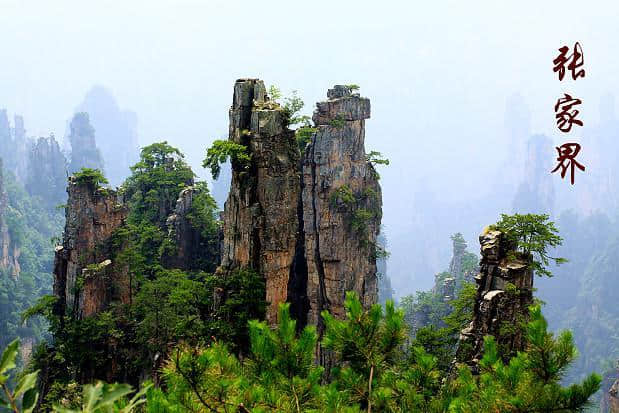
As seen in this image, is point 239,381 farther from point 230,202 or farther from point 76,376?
point 76,376

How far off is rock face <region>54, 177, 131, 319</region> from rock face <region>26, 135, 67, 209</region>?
38056 millimetres

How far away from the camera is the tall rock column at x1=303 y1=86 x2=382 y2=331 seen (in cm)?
2006

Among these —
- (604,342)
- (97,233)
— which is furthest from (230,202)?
(604,342)

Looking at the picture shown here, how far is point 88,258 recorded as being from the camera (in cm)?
1955

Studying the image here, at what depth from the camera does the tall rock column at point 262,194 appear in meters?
16.1

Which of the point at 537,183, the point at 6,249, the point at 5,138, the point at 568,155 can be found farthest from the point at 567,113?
the point at 537,183

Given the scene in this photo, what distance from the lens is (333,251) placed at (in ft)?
66.1

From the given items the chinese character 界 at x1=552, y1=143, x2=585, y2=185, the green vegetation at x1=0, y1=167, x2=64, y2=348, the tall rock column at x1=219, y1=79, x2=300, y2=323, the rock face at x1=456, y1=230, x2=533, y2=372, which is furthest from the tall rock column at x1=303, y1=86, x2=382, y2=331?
the green vegetation at x1=0, y1=167, x2=64, y2=348

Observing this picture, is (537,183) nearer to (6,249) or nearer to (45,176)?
(45,176)

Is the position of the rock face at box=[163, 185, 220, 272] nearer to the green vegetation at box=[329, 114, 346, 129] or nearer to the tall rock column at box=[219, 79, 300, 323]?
the tall rock column at box=[219, 79, 300, 323]

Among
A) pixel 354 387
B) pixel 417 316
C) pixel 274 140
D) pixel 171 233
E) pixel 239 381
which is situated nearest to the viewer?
pixel 239 381

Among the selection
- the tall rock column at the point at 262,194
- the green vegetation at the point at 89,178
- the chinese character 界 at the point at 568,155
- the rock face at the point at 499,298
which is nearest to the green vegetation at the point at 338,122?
the tall rock column at the point at 262,194

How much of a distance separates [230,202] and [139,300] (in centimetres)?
467

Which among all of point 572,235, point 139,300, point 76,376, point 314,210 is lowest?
point 76,376
